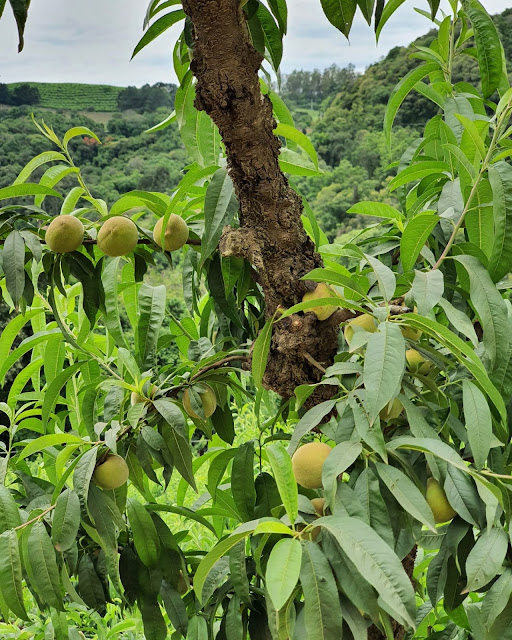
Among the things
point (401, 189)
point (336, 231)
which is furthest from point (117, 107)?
point (401, 189)

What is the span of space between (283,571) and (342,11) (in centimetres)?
43

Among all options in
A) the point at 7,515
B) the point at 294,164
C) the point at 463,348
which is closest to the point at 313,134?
the point at 294,164

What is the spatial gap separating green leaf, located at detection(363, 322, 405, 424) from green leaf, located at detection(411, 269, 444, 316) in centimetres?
5

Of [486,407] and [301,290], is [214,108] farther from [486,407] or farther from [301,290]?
[486,407]

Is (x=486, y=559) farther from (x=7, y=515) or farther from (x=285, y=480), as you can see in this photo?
(x=7, y=515)

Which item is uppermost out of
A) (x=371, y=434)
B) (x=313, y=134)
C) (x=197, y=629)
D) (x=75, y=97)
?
(x=75, y=97)

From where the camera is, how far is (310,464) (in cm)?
55

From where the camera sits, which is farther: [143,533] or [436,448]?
[143,533]

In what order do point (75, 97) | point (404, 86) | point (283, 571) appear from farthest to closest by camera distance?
point (75, 97)
point (404, 86)
point (283, 571)

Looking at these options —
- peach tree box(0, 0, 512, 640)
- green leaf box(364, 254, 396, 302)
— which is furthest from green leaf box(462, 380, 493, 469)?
green leaf box(364, 254, 396, 302)

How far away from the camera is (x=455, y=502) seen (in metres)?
0.53

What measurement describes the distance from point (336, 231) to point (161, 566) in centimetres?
898

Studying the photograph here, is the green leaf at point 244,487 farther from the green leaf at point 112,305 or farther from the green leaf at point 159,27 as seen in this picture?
the green leaf at point 159,27

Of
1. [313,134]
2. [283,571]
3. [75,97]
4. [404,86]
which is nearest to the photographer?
[283,571]
